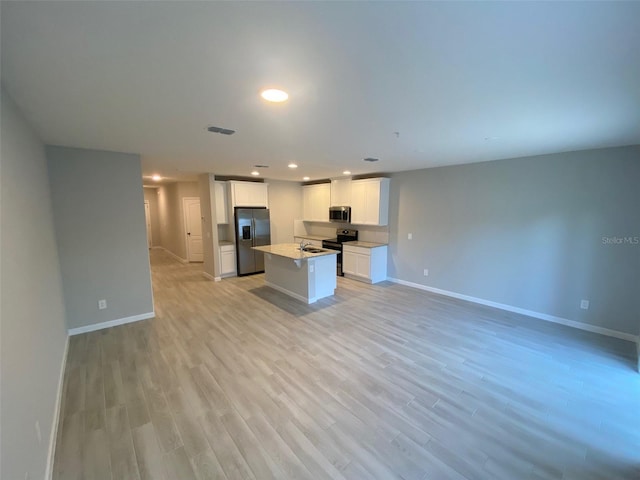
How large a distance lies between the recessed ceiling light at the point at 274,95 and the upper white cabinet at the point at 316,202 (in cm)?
516

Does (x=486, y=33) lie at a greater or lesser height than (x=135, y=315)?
greater

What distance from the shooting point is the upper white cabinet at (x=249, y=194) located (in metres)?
6.45

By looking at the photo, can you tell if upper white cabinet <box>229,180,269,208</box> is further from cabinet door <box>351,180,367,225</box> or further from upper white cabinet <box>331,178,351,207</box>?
cabinet door <box>351,180,367,225</box>

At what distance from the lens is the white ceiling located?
3.50ft

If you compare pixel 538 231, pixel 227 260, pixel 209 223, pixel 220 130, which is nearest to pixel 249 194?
pixel 209 223

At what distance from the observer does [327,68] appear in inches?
58.2

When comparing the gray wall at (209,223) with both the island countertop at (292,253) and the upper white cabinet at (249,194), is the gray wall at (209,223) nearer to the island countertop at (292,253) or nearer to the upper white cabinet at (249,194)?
the upper white cabinet at (249,194)

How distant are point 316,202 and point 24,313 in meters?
6.21

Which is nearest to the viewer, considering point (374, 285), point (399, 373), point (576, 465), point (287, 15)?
point (287, 15)

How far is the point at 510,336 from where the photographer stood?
3.56 m

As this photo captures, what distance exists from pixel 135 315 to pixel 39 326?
7.15 feet

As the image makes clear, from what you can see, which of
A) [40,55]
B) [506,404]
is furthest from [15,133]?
[506,404]

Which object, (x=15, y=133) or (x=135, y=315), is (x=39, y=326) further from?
(x=135, y=315)

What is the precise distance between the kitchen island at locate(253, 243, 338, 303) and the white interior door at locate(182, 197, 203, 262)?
3811 mm
